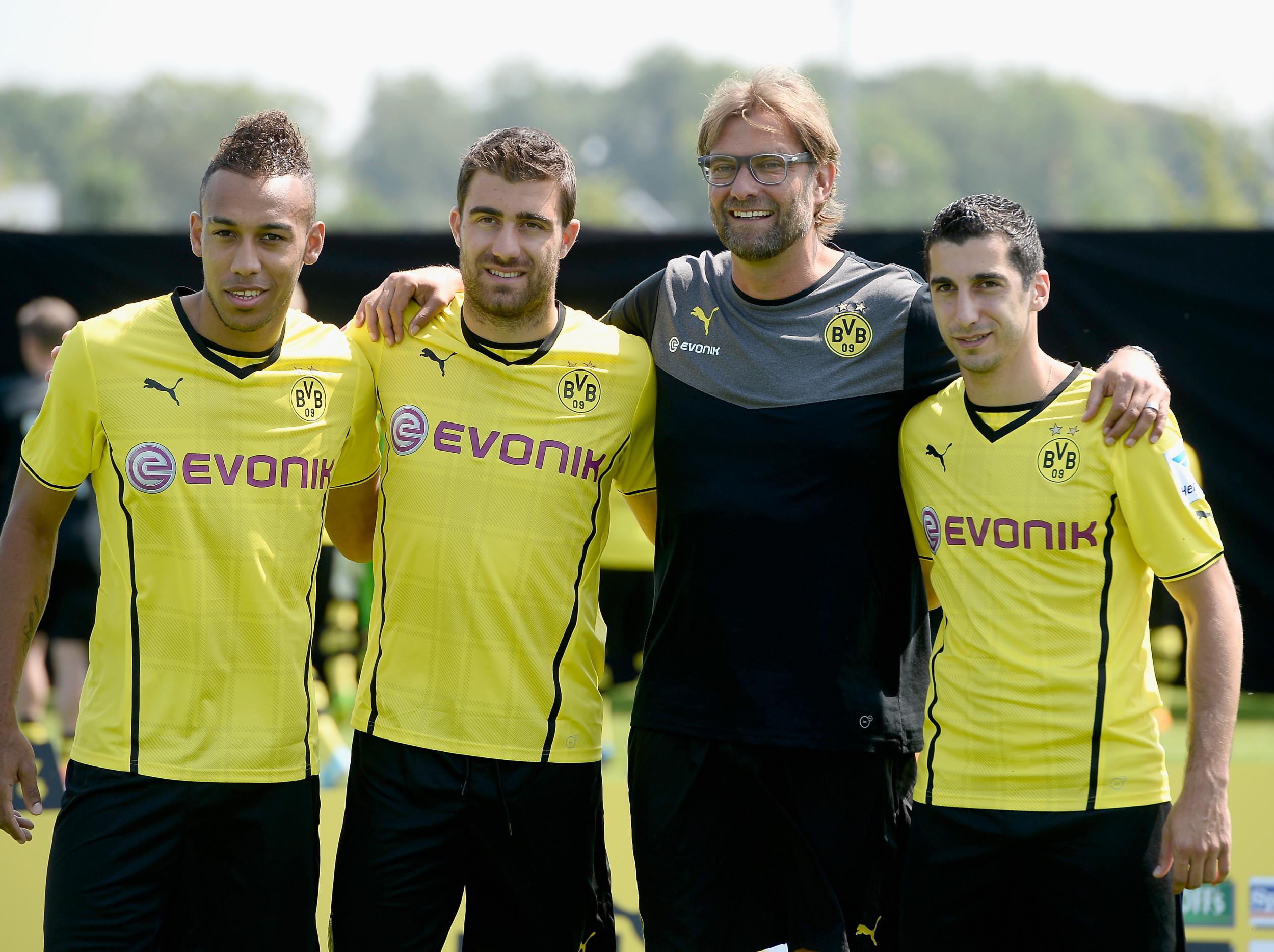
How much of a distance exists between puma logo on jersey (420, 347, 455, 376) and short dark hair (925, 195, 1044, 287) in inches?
44.5

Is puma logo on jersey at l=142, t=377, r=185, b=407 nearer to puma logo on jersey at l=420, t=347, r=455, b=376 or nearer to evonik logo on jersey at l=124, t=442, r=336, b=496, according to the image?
evonik logo on jersey at l=124, t=442, r=336, b=496

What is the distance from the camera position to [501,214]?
2.93 m

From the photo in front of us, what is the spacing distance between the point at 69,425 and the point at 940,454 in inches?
74.3

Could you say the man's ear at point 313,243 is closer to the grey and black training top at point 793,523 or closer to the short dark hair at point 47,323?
the grey and black training top at point 793,523

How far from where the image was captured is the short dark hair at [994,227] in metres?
2.86

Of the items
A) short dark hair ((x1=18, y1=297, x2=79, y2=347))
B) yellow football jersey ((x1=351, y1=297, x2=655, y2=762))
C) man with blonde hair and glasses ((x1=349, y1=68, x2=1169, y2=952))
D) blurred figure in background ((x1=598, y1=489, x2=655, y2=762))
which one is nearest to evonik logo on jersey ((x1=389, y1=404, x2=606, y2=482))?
yellow football jersey ((x1=351, y1=297, x2=655, y2=762))

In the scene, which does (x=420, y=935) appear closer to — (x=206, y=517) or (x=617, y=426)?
(x=206, y=517)

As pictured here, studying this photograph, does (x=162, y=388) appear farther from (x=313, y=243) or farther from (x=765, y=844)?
(x=765, y=844)

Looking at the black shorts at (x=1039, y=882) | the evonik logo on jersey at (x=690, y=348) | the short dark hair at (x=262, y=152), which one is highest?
the short dark hair at (x=262, y=152)

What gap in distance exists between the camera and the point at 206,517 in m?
2.69

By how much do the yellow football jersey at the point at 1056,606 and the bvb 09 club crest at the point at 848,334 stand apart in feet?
1.19

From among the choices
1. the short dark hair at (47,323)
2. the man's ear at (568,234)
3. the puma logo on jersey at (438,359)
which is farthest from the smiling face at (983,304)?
the short dark hair at (47,323)

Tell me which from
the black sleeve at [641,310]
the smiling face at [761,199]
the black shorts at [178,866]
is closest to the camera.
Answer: the black shorts at [178,866]

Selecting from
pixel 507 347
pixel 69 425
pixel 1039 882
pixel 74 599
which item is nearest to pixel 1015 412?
pixel 1039 882
